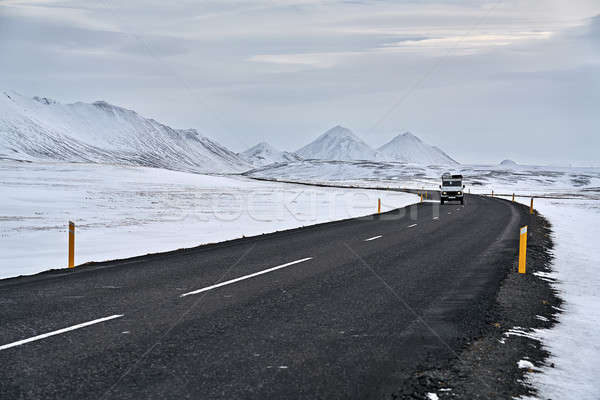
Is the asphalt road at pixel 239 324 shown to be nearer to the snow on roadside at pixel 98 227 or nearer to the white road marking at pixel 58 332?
the white road marking at pixel 58 332

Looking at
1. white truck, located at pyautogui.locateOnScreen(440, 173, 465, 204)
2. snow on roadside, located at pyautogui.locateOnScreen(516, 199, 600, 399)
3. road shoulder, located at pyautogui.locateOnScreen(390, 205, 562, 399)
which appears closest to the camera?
road shoulder, located at pyautogui.locateOnScreen(390, 205, 562, 399)

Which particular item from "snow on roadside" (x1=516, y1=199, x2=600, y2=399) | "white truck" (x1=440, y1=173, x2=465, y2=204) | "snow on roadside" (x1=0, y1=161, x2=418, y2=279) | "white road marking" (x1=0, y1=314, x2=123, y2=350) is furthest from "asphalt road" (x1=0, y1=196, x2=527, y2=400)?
"white truck" (x1=440, y1=173, x2=465, y2=204)

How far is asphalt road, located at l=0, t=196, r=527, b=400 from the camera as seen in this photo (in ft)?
15.9

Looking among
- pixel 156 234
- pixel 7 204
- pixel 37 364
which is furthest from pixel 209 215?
pixel 37 364

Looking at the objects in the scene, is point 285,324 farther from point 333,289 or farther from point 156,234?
point 156,234

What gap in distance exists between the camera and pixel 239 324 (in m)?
6.78

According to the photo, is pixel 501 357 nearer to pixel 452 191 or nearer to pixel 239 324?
pixel 239 324

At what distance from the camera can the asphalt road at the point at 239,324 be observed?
191 inches

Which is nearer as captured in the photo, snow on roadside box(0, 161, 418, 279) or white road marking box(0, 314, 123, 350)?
white road marking box(0, 314, 123, 350)

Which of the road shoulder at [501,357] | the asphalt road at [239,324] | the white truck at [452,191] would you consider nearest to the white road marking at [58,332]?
the asphalt road at [239,324]

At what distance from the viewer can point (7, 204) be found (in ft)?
101

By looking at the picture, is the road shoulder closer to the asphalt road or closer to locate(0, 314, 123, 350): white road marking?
the asphalt road

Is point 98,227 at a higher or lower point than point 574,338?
lower

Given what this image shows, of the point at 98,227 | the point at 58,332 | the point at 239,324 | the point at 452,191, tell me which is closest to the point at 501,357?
the point at 239,324
